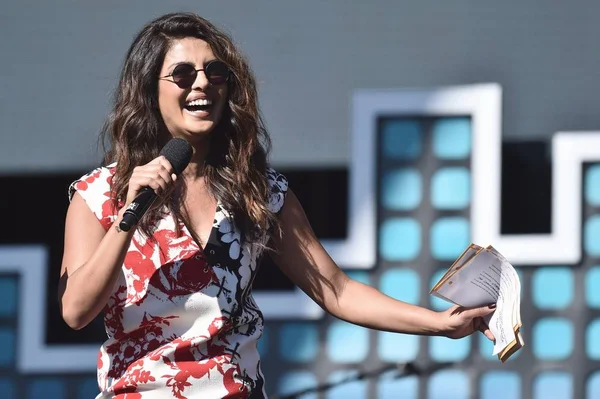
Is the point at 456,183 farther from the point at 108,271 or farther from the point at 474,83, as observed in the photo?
the point at 108,271

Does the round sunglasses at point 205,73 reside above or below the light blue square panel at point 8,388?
above

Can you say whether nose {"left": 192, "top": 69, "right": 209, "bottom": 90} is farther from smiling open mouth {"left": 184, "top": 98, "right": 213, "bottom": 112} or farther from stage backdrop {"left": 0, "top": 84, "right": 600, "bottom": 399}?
stage backdrop {"left": 0, "top": 84, "right": 600, "bottom": 399}

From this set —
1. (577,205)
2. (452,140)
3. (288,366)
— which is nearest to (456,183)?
(452,140)

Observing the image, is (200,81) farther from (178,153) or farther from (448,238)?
(448,238)

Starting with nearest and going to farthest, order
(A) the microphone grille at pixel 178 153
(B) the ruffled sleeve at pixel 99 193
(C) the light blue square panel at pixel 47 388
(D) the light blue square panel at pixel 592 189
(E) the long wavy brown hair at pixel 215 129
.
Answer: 1. (A) the microphone grille at pixel 178 153
2. (B) the ruffled sleeve at pixel 99 193
3. (E) the long wavy brown hair at pixel 215 129
4. (D) the light blue square panel at pixel 592 189
5. (C) the light blue square panel at pixel 47 388

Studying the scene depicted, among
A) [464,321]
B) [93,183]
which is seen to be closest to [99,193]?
[93,183]

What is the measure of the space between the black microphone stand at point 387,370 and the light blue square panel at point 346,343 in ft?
0.19

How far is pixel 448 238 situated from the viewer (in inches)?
140

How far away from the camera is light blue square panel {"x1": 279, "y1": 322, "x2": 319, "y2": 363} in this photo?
358 cm

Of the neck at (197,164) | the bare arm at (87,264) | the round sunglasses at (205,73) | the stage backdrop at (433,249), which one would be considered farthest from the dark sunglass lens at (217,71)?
the stage backdrop at (433,249)

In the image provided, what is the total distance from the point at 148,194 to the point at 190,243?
249 millimetres

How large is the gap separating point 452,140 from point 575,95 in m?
0.43

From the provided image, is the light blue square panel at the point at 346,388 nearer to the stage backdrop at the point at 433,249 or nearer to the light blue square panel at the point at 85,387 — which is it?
the stage backdrop at the point at 433,249

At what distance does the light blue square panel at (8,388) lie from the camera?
367 centimetres
